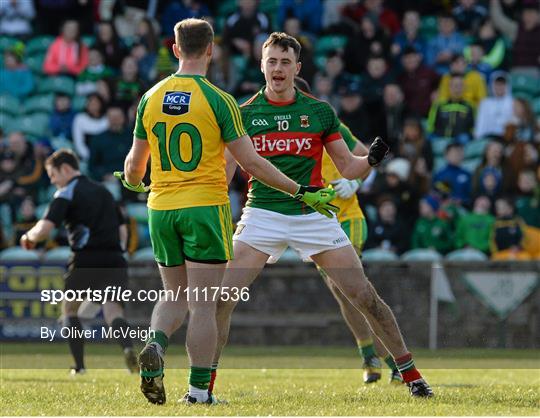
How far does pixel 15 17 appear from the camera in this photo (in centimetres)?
2330

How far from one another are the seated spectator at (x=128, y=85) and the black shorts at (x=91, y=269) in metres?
7.56

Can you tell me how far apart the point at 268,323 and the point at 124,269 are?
4521mm

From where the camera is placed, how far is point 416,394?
930 centimetres

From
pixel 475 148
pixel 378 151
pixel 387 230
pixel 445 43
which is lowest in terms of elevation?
pixel 387 230

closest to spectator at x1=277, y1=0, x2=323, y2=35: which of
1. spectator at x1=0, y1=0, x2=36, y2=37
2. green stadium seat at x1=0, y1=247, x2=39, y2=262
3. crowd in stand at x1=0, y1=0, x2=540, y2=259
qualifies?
crowd in stand at x1=0, y1=0, x2=540, y2=259

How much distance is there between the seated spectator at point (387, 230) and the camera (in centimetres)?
1791

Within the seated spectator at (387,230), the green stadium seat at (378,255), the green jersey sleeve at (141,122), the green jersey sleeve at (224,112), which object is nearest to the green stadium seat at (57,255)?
the green stadium seat at (378,255)

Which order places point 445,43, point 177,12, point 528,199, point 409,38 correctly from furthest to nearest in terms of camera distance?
point 177,12 < point 445,43 < point 409,38 < point 528,199

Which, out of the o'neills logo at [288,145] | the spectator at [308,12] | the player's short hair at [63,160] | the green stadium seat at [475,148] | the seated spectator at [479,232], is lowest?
the seated spectator at [479,232]

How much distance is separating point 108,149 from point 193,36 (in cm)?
1119

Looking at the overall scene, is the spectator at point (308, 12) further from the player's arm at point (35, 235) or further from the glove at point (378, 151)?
the glove at point (378, 151)

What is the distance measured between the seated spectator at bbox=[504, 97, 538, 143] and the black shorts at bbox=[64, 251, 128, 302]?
8393 millimetres

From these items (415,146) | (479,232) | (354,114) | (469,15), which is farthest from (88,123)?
(469,15)

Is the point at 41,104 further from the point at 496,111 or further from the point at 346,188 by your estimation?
the point at 346,188
